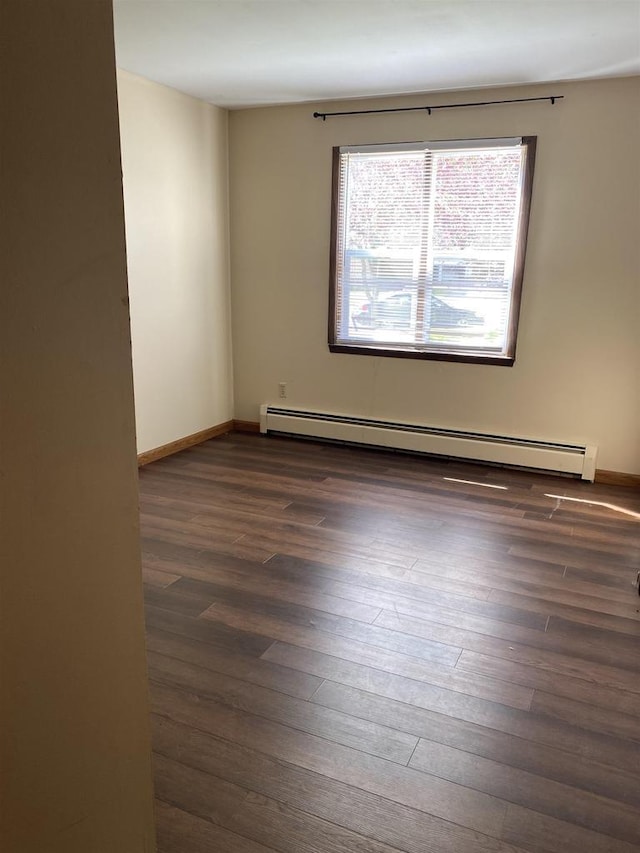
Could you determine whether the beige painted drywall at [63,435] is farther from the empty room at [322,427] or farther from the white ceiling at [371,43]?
the white ceiling at [371,43]

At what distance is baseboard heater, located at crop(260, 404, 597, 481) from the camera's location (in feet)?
14.3

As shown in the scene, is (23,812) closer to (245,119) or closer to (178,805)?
(178,805)

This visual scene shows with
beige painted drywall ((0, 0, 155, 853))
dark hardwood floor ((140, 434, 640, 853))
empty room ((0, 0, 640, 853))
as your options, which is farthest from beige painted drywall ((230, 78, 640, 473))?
beige painted drywall ((0, 0, 155, 853))

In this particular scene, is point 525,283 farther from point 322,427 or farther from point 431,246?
point 322,427

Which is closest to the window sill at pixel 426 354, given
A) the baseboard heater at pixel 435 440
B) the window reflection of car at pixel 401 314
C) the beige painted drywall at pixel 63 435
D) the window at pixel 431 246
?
the window at pixel 431 246

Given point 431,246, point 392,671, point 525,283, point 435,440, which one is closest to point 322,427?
point 435,440

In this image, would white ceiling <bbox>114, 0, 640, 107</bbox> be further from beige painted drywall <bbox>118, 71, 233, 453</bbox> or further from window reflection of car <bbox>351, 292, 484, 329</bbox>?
window reflection of car <bbox>351, 292, 484, 329</bbox>

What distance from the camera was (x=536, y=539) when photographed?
3385 millimetres

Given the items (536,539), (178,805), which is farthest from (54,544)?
(536,539)

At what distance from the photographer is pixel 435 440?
4730 millimetres

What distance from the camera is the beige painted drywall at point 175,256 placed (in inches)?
165

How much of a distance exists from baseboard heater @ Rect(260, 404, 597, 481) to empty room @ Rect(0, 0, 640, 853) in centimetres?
3

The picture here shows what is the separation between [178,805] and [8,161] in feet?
5.18

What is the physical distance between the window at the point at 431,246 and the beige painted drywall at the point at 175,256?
0.96 m
